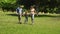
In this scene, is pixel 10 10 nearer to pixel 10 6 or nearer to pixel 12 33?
pixel 10 6

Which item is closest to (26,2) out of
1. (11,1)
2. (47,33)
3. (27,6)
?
(27,6)

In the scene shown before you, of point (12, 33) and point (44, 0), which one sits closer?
point (12, 33)

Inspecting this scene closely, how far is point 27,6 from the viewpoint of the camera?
182 ft

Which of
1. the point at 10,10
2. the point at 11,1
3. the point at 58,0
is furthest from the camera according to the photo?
the point at 11,1

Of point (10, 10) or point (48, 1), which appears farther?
point (10, 10)

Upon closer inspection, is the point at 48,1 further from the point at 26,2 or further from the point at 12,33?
the point at 12,33

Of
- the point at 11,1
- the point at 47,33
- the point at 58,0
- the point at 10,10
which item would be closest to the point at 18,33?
the point at 47,33

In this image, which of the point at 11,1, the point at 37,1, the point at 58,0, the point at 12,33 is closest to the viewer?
the point at 12,33

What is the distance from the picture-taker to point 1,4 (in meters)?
76.4

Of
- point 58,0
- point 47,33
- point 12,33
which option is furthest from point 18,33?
point 58,0

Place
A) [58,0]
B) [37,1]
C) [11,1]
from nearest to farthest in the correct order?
[58,0], [37,1], [11,1]

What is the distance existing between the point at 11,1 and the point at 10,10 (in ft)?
25.1

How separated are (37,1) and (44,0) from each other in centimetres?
271

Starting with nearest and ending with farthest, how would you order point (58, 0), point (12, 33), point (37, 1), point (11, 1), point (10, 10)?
point (12, 33)
point (58, 0)
point (37, 1)
point (10, 10)
point (11, 1)
